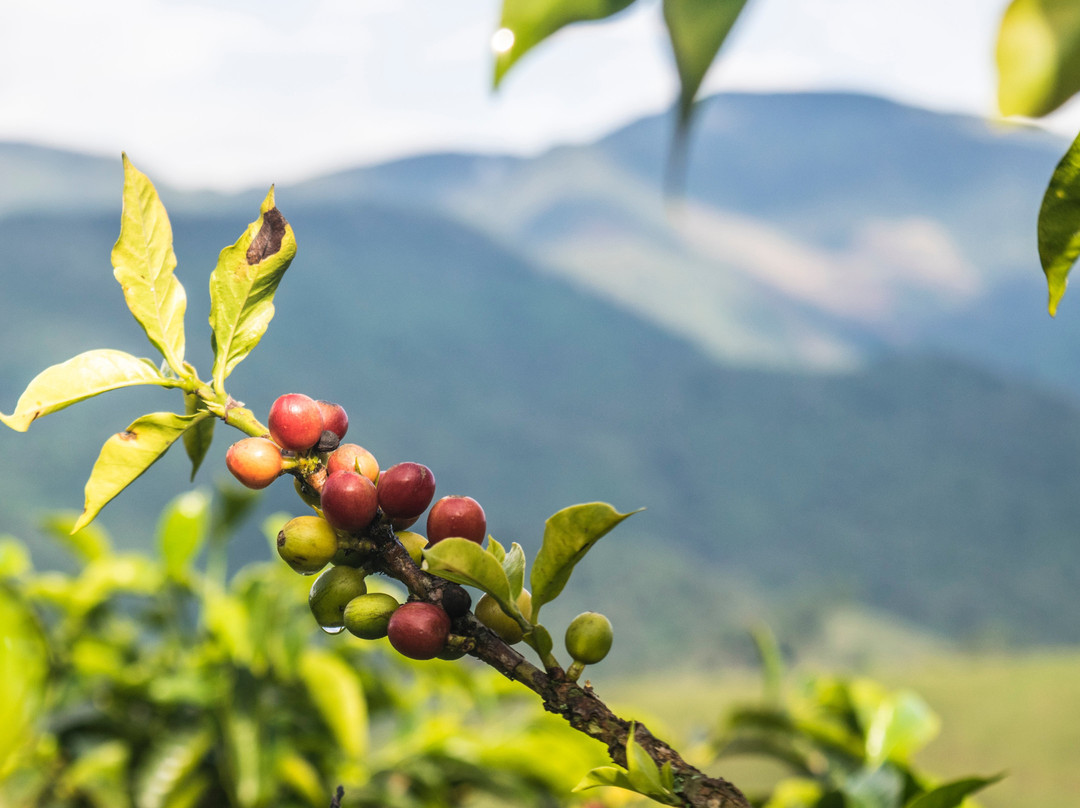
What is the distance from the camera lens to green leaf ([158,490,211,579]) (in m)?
1.30

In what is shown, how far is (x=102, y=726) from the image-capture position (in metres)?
1.28

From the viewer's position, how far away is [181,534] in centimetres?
130

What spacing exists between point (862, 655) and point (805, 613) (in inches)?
15.8

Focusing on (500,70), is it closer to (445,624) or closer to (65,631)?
(445,624)

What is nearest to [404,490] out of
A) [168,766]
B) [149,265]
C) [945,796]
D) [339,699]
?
[149,265]

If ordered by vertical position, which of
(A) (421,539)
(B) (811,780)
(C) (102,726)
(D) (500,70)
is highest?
(D) (500,70)

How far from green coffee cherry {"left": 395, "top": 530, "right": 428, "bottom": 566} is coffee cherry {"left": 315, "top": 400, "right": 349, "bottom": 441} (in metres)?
0.04

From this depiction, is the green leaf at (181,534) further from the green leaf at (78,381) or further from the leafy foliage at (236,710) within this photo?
the green leaf at (78,381)

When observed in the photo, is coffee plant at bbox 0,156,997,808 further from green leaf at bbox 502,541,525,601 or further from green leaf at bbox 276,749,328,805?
green leaf at bbox 276,749,328,805

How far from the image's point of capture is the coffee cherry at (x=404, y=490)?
10.6 inches

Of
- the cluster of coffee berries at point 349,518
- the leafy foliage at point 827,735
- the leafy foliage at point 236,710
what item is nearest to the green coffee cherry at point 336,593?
the cluster of coffee berries at point 349,518

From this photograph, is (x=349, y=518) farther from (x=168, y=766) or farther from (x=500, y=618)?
(x=168, y=766)

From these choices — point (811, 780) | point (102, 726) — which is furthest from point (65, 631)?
point (811, 780)

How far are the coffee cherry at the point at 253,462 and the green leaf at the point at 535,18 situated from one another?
141mm
